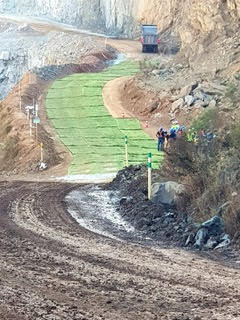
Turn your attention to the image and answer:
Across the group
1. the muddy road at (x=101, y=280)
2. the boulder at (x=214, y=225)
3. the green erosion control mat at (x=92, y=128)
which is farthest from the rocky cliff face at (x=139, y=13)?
the muddy road at (x=101, y=280)

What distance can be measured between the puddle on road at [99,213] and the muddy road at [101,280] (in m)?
0.53

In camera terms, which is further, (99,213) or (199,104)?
(199,104)

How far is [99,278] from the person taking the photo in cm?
852

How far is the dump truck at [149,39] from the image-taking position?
61.1 m

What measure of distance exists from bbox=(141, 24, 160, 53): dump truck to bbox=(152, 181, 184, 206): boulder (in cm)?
4754

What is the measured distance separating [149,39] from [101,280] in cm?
5430

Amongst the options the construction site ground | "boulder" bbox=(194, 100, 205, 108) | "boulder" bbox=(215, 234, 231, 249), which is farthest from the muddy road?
"boulder" bbox=(194, 100, 205, 108)

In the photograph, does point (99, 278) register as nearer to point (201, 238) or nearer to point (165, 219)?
point (201, 238)

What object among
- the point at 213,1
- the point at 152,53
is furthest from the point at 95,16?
the point at 213,1

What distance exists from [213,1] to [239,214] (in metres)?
32.4

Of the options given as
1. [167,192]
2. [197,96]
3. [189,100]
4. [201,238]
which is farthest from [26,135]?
[201,238]

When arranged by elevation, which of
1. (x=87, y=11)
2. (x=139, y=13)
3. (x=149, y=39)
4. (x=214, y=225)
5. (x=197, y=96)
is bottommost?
(x=197, y=96)

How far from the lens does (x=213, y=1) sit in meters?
41.4

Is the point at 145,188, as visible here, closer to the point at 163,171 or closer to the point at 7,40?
the point at 163,171
